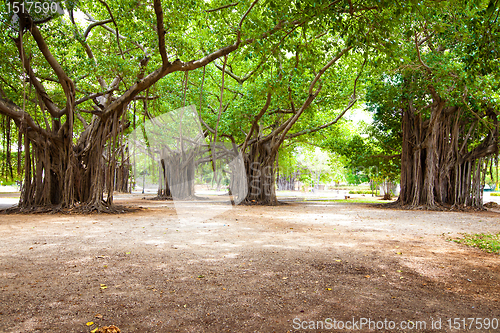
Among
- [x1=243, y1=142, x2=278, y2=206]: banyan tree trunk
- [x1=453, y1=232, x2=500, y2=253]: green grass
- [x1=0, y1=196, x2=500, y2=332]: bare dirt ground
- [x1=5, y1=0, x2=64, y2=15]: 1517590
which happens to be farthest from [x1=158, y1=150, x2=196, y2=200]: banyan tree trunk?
[x1=453, y1=232, x2=500, y2=253]: green grass

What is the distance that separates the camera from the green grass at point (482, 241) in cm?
437

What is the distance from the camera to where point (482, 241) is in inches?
193

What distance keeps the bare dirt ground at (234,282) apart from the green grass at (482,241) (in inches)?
9.9

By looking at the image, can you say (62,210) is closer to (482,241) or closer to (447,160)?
(482,241)

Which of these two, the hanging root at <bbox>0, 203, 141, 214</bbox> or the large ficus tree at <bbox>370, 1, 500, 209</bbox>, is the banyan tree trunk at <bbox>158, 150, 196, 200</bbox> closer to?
the hanging root at <bbox>0, 203, 141, 214</bbox>

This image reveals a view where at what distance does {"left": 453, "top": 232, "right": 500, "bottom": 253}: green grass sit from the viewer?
14.3ft

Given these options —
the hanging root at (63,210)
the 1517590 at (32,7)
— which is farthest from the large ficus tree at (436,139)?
the hanging root at (63,210)

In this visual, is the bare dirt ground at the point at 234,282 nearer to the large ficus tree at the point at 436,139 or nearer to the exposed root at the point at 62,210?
the exposed root at the point at 62,210

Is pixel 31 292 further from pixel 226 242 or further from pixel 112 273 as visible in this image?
pixel 226 242

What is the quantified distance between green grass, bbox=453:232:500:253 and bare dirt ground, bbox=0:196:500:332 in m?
0.25

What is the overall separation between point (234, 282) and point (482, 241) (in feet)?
13.7

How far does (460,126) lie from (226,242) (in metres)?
11.0

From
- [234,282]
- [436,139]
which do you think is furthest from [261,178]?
[234,282]

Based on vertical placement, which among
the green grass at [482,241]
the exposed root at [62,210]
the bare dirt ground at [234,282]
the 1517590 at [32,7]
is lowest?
the green grass at [482,241]
